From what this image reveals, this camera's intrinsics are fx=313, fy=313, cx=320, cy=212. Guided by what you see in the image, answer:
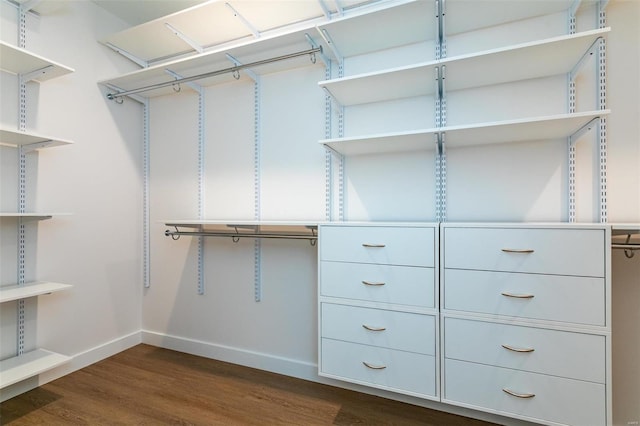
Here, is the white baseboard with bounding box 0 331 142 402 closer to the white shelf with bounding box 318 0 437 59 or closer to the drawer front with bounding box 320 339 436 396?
the drawer front with bounding box 320 339 436 396

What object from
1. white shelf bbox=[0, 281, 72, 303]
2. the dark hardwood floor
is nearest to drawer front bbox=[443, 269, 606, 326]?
the dark hardwood floor

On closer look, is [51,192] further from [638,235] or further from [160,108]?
[638,235]

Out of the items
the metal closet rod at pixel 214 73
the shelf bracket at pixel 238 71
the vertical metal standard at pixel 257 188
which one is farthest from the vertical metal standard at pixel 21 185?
the vertical metal standard at pixel 257 188

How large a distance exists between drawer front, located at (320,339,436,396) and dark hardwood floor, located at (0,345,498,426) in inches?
11.3

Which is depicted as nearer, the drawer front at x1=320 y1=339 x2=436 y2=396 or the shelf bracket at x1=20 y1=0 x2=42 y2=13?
the drawer front at x1=320 y1=339 x2=436 y2=396

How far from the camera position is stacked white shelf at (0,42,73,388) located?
169cm

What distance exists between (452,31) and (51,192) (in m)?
2.76

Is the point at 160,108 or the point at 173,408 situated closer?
the point at 173,408

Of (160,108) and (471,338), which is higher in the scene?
(160,108)

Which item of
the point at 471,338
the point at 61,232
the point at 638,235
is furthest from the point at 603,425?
the point at 61,232

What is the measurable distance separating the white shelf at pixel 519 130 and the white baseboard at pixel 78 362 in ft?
9.14

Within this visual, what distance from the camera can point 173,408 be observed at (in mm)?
1820

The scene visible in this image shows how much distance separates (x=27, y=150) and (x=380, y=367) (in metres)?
2.49

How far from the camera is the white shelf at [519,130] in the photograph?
1344 mm
